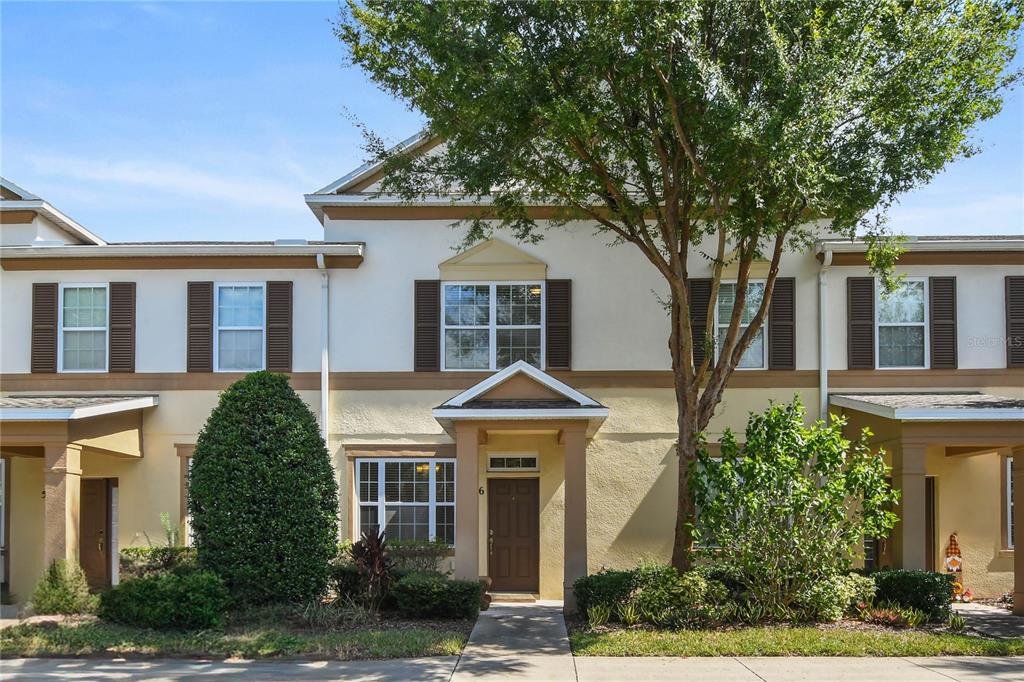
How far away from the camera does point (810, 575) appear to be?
532 inches

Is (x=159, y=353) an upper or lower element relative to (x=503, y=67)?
lower

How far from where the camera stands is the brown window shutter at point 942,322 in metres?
17.4

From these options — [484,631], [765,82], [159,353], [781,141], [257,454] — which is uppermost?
[765,82]

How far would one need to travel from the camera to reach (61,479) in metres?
15.2

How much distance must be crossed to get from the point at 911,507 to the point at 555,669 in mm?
6947

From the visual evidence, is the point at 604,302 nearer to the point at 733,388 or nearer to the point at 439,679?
the point at 733,388

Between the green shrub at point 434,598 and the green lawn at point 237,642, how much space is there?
82 cm

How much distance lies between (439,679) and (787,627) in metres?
5.16

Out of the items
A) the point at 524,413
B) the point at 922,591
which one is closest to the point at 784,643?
the point at 922,591

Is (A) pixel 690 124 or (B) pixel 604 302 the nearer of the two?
(A) pixel 690 124

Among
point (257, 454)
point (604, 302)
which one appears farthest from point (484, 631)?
point (604, 302)

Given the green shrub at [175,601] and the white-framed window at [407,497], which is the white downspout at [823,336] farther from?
the green shrub at [175,601]

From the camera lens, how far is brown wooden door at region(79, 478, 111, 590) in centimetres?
1809

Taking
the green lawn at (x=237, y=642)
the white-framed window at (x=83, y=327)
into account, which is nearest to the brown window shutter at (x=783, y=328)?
the green lawn at (x=237, y=642)
